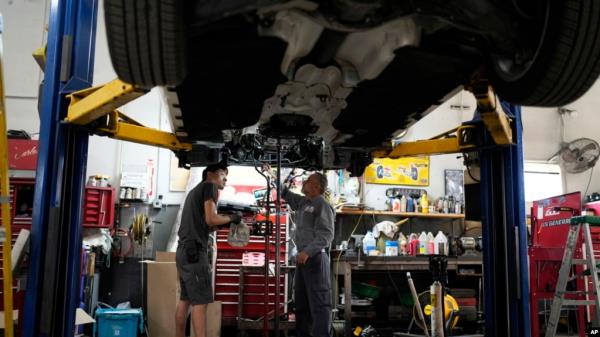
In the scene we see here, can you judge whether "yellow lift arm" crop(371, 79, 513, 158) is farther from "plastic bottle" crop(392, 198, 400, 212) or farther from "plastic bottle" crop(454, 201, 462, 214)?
"plastic bottle" crop(454, 201, 462, 214)

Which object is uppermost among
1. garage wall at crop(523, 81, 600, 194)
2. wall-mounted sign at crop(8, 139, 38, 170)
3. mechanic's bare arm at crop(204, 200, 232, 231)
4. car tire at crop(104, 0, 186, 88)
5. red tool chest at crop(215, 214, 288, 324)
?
garage wall at crop(523, 81, 600, 194)

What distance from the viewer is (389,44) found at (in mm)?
1542

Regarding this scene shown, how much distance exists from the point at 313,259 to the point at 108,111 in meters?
2.16

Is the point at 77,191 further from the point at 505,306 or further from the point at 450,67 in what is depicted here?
the point at 505,306

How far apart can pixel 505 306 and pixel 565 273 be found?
109 centimetres

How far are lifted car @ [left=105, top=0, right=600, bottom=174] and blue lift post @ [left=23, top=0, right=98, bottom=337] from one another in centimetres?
55

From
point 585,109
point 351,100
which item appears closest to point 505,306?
point 351,100

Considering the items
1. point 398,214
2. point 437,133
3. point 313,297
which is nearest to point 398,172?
point 398,214

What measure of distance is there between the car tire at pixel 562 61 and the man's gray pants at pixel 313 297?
2.48 meters

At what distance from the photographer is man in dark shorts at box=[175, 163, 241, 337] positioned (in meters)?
3.14

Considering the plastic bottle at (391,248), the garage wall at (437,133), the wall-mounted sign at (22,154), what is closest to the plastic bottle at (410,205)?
the garage wall at (437,133)

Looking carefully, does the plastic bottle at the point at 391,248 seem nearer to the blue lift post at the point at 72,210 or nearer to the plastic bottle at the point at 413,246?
the plastic bottle at the point at 413,246

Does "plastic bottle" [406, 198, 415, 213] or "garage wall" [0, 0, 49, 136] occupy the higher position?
"garage wall" [0, 0, 49, 136]

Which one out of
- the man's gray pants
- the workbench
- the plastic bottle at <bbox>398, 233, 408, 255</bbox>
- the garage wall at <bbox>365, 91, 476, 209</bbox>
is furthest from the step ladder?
the garage wall at <bbox>365, 91, 476, 209</bbox>
